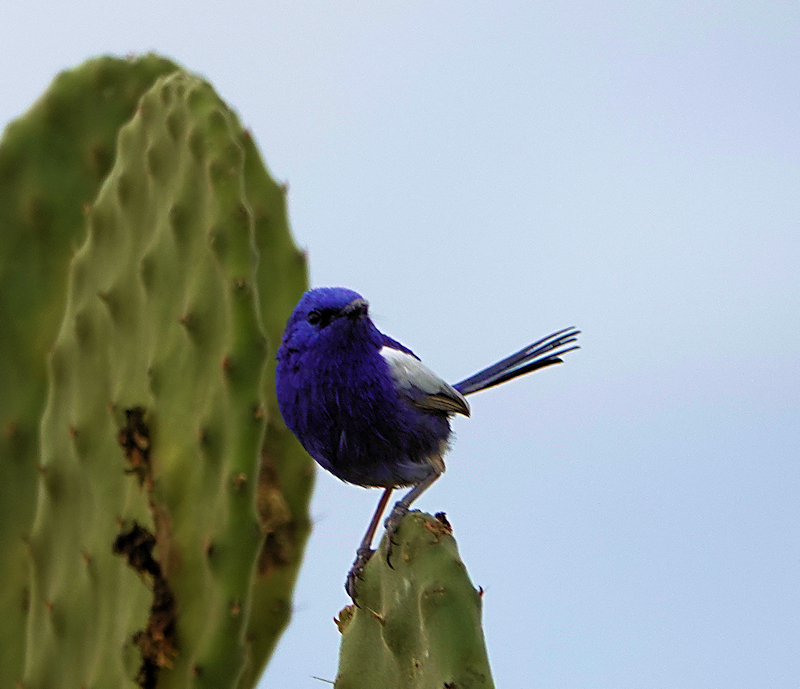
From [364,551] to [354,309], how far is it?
435 millimetres

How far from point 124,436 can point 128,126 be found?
0.74 meters

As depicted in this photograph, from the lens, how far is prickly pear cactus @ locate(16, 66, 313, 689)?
217 cm

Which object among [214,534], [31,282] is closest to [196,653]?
[214,534]

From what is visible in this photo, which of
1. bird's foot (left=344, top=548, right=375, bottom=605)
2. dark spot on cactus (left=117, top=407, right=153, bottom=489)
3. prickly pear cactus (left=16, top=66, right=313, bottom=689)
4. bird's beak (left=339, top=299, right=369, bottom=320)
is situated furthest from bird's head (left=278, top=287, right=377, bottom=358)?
dark spot on cactus (left=117, top=407, right=153, bottom=489)

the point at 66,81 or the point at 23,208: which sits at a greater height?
the point at 66,81

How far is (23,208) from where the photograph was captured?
9.35 feet

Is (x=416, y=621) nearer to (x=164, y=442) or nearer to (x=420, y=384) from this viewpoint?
(x=420, y=384)

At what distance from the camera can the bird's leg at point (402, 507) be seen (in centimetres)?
172

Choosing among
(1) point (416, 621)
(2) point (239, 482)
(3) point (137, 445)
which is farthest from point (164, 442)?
(1) point (416, 621)

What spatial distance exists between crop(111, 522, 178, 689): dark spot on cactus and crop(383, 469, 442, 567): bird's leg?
0.59 meters

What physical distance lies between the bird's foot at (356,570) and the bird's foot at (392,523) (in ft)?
0.32

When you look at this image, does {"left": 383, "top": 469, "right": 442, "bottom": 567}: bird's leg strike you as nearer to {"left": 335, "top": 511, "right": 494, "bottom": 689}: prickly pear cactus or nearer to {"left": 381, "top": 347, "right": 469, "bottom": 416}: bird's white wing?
{"left": 335, "top": 511, "right": 494, "bottom": 689}: prickly pear cactus

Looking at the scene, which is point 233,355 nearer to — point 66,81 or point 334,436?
point 334,436

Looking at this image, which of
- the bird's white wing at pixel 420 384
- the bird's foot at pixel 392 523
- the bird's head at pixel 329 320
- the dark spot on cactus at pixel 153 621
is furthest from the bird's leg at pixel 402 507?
the dark spot on cactus at pixel 153 621
